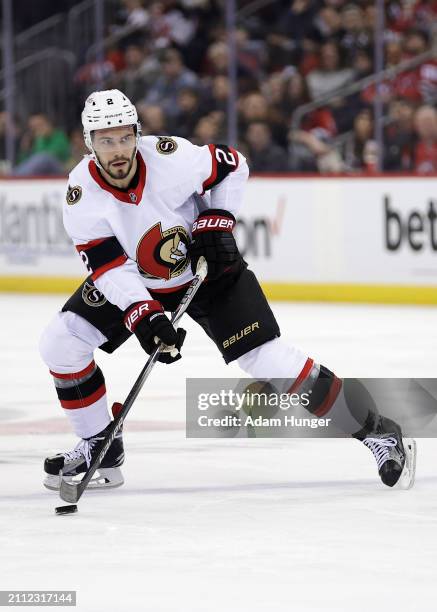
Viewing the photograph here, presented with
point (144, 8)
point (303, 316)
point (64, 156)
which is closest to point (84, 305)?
point (303, 316)

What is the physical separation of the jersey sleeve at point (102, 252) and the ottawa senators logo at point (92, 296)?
0.31 feet

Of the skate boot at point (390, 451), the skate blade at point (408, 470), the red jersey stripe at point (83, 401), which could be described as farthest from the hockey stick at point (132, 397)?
the skate blade at point (408, 470)

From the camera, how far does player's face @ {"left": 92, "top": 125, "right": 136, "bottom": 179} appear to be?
3.85 metres

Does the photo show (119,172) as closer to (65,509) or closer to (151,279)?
(151,279)

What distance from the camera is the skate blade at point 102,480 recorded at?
161 inches

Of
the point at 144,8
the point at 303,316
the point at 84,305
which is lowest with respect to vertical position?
the point at 303,316

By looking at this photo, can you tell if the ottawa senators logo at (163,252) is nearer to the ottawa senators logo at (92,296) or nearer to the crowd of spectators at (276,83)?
the ottawa senators logo at (92,296)

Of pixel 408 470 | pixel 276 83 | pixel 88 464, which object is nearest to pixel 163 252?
pixel 88 464

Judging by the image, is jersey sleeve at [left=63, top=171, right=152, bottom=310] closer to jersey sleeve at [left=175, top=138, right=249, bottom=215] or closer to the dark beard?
the dark beard

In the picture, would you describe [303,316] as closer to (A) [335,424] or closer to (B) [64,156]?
(B) [64,156]

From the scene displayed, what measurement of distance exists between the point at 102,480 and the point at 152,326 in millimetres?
573

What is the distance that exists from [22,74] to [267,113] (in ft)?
6.91

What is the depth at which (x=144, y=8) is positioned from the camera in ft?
38.1

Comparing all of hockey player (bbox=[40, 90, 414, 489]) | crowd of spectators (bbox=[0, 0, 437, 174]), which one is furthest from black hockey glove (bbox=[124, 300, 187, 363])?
crowd of spectators (bbox=[0, 0, 437, 174])
